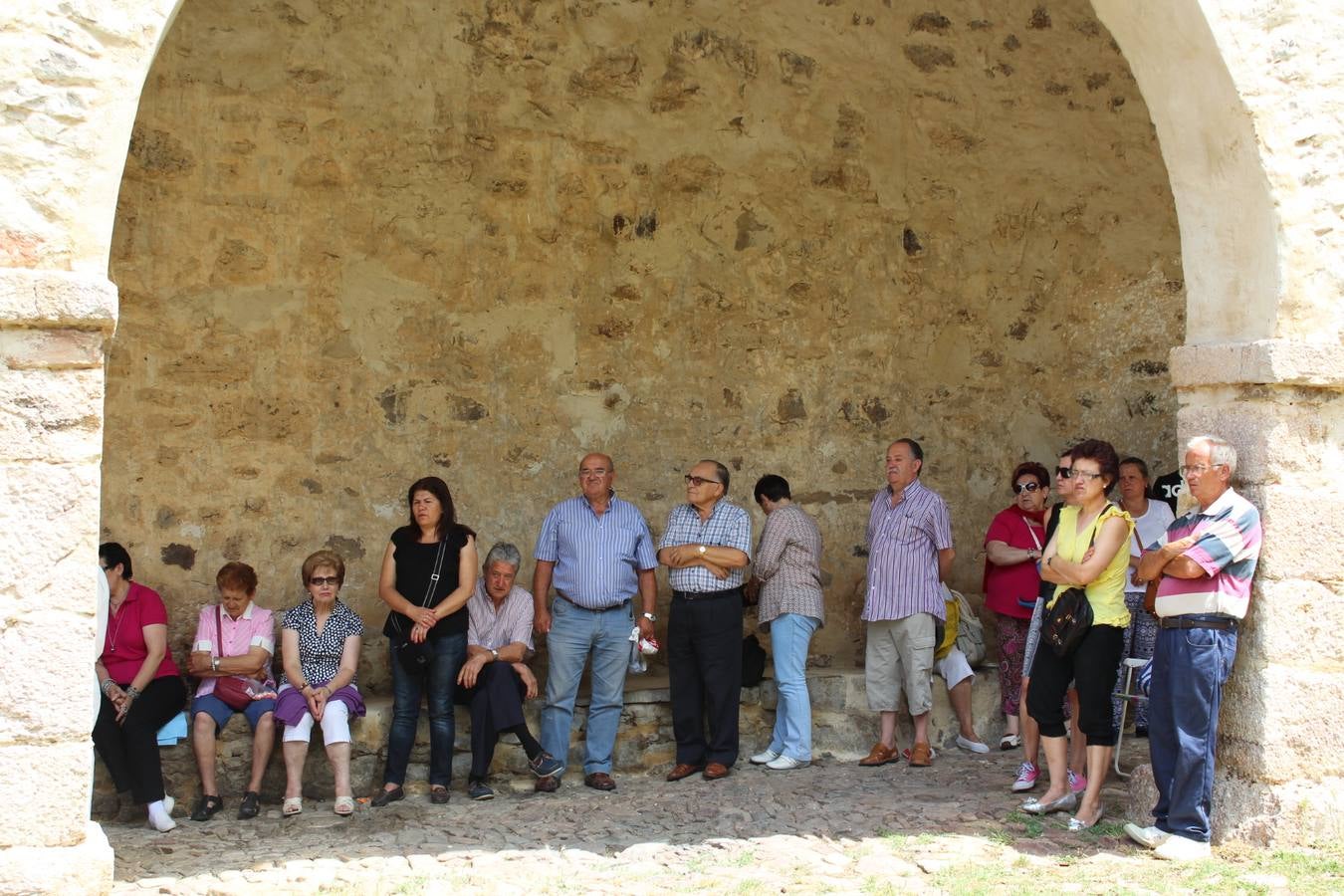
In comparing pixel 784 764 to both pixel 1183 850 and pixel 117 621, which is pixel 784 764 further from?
pixel 117 621

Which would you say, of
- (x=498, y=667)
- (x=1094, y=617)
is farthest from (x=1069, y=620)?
(x=498, y=667)

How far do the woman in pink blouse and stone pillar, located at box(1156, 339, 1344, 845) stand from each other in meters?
4.15

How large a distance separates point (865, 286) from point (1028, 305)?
3.13 ft

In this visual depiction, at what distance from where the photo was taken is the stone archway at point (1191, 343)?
158 inches

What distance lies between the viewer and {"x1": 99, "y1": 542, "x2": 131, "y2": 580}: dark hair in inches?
246

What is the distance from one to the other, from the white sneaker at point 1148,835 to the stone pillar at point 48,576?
133 inches

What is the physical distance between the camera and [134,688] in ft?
20.1

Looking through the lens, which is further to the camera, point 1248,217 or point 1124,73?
point 1124,73

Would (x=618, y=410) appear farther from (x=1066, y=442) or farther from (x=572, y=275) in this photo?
(x=1066, y=442)

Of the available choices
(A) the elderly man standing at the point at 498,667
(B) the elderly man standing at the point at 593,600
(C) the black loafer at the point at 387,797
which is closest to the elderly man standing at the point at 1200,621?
(B) the elderly man standing at the point at 593,600

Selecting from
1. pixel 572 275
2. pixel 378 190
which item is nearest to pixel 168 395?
pixel 378 190

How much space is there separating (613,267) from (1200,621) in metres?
3.74

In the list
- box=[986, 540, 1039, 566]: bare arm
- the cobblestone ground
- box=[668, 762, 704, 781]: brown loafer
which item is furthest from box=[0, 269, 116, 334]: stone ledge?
box=[986, 540, 1039, 566]: bare arm

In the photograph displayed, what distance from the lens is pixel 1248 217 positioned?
200 inches
